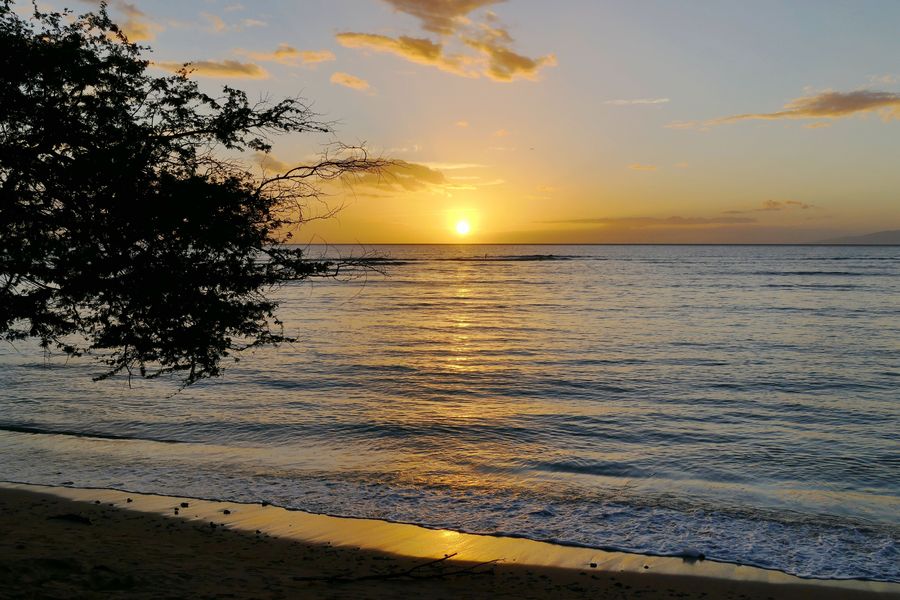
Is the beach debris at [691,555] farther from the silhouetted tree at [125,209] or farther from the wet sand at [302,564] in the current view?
the silhouetted tree at [125,209]

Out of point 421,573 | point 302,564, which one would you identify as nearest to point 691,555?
point 421,573

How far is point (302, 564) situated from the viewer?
8.43 m

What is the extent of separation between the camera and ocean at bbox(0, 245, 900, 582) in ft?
35.0

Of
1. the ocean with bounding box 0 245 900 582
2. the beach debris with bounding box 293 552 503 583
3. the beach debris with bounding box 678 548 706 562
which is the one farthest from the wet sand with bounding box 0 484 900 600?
the ocean with bounding box 0 245 900 582

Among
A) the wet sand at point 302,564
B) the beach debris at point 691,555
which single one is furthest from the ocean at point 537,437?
the wet sand at point 302,564

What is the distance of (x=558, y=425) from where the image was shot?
55.5 ft

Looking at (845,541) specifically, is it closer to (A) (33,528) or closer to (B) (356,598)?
(B) (356,598)

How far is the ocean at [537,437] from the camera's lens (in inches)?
420

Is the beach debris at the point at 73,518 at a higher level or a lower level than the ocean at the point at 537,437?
higher

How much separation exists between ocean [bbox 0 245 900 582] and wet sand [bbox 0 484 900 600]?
59 cm

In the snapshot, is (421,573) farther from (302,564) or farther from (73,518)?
(73,518)

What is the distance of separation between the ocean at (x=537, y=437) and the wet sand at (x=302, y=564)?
59 cm

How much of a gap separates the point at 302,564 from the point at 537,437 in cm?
839

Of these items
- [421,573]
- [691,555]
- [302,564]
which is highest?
[302,564]
